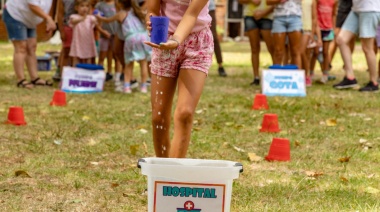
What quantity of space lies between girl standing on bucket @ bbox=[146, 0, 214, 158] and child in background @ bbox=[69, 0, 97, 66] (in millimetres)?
7589

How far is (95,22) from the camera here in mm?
12812

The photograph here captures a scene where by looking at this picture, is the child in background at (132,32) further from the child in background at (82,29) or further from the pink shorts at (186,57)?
the pink shorts at (186,57)

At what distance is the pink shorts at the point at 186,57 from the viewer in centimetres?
521

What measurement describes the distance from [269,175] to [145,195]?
46.4 inches

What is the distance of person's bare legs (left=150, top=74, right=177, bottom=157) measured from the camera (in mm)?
5320

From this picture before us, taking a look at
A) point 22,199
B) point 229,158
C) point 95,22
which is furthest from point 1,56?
point 22,199

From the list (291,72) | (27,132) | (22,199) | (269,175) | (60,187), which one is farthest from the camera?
(291,72)

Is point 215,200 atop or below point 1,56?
atop

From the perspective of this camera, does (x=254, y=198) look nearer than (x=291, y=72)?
Yes

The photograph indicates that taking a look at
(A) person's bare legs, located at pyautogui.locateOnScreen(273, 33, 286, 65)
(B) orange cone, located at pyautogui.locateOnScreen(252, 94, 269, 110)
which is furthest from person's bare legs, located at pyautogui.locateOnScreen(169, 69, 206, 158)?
(A) person's bare legs, located at pyautogui.locateOnScreen(273, 33, 286, 65)

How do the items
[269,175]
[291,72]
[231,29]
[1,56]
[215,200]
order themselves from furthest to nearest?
[231,29], [1,56], [291,72], [269,175], [215,200]

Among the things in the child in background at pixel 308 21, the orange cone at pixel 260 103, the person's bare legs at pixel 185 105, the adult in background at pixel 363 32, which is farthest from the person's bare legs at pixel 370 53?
the person's bare legs at pixel 185 105

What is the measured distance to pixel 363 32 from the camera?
480 inches

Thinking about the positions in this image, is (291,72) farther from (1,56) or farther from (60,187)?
(1,56)
